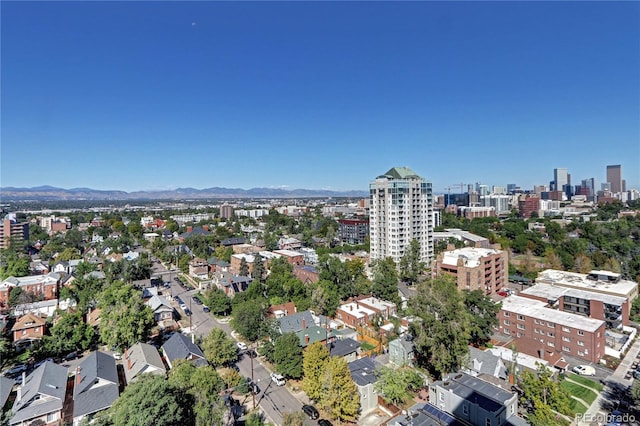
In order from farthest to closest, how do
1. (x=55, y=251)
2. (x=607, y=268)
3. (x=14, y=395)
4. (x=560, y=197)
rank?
(x=560, y=197)
(x=55, y=251)
(x=607, y=268)
(x=14, y=395)

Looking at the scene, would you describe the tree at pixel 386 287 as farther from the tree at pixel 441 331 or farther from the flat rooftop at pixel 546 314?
the tree at pixel 441 331

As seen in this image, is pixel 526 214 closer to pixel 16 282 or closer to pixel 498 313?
pixel 498 313

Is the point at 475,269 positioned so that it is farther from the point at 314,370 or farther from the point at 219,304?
the point at 219,304

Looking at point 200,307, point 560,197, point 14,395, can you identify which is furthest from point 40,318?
point 560,197

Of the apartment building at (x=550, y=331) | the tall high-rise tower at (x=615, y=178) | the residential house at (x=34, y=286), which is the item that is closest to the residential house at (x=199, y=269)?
the residential house at (x=34, y=286)

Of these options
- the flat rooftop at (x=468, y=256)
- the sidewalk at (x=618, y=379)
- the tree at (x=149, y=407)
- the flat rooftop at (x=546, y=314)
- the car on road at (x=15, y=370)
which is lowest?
the sidewalk at (x=618, y=379)

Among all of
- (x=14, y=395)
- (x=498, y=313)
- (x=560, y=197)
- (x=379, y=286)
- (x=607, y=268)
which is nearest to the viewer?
(x=14, y=395)

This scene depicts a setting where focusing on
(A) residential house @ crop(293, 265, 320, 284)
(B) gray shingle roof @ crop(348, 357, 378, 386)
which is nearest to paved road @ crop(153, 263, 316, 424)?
(B) gray shingle roof @ crop(348, 357, 378, 386)

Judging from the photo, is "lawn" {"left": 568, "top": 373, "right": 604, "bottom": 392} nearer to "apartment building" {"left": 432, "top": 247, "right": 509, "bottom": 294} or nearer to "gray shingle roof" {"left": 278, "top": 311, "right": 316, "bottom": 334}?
"apartment building" {"left": 432, "top": 247, "right": 509, "bottom": 294}
